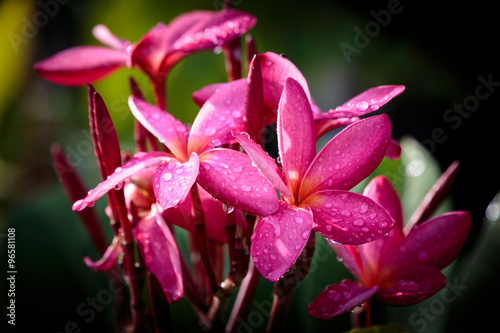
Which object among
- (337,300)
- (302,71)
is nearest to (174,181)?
(337,300)

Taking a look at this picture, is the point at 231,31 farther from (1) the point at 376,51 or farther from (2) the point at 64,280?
(1) the point at 376,51

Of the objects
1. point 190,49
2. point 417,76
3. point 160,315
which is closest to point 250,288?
point 160,315

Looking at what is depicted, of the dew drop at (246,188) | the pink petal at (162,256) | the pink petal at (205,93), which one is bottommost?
the pink petal at (162,256)

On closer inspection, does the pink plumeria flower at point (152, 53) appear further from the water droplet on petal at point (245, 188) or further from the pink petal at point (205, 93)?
the water droplet on petal at point (245, 188)
